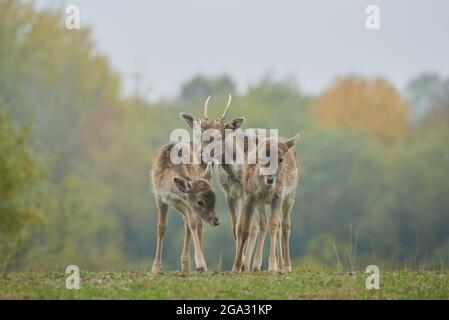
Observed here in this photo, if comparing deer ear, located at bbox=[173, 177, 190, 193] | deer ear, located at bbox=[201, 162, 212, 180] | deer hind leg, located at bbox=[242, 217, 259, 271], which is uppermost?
deer ear, located at bbox=[201, 162, 212, 180]

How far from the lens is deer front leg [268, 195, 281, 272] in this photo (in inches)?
Result: 596

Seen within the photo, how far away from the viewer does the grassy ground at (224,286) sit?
1256 cm

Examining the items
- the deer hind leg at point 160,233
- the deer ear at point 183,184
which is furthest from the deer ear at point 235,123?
the deer hind leg at point 160,233

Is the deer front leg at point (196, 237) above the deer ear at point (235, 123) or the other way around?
the other way around

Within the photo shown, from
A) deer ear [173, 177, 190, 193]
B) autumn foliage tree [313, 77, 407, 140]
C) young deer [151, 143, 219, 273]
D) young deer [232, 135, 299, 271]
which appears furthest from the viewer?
autumn foliage tree [313, 77, 407, 140]

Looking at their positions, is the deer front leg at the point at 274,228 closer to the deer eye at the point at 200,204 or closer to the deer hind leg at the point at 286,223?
the deer hind leg at the point at 286,223

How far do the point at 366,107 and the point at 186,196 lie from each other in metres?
73.6

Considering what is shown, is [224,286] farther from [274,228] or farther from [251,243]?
[251,243]

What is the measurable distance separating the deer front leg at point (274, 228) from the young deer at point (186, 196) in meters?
1.02

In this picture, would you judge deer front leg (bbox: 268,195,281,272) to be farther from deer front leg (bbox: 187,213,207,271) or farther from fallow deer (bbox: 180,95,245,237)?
deer front leg (bbox: 187,213,207,271)

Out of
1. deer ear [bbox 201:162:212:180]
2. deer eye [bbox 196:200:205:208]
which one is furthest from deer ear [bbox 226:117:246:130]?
deer eye [bbox 196:200:205:208]

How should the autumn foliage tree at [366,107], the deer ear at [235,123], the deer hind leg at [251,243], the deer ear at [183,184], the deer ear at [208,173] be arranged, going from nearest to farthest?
the deer ear at [183,184] < the deer hind leg at [251,243] < the deer ear at [208,173] < the deer ear at [235,123] < the autumn foliage tree at [366,107]

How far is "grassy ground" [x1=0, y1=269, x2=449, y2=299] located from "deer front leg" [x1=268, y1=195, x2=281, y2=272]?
1.75 ft

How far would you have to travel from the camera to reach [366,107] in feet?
290
